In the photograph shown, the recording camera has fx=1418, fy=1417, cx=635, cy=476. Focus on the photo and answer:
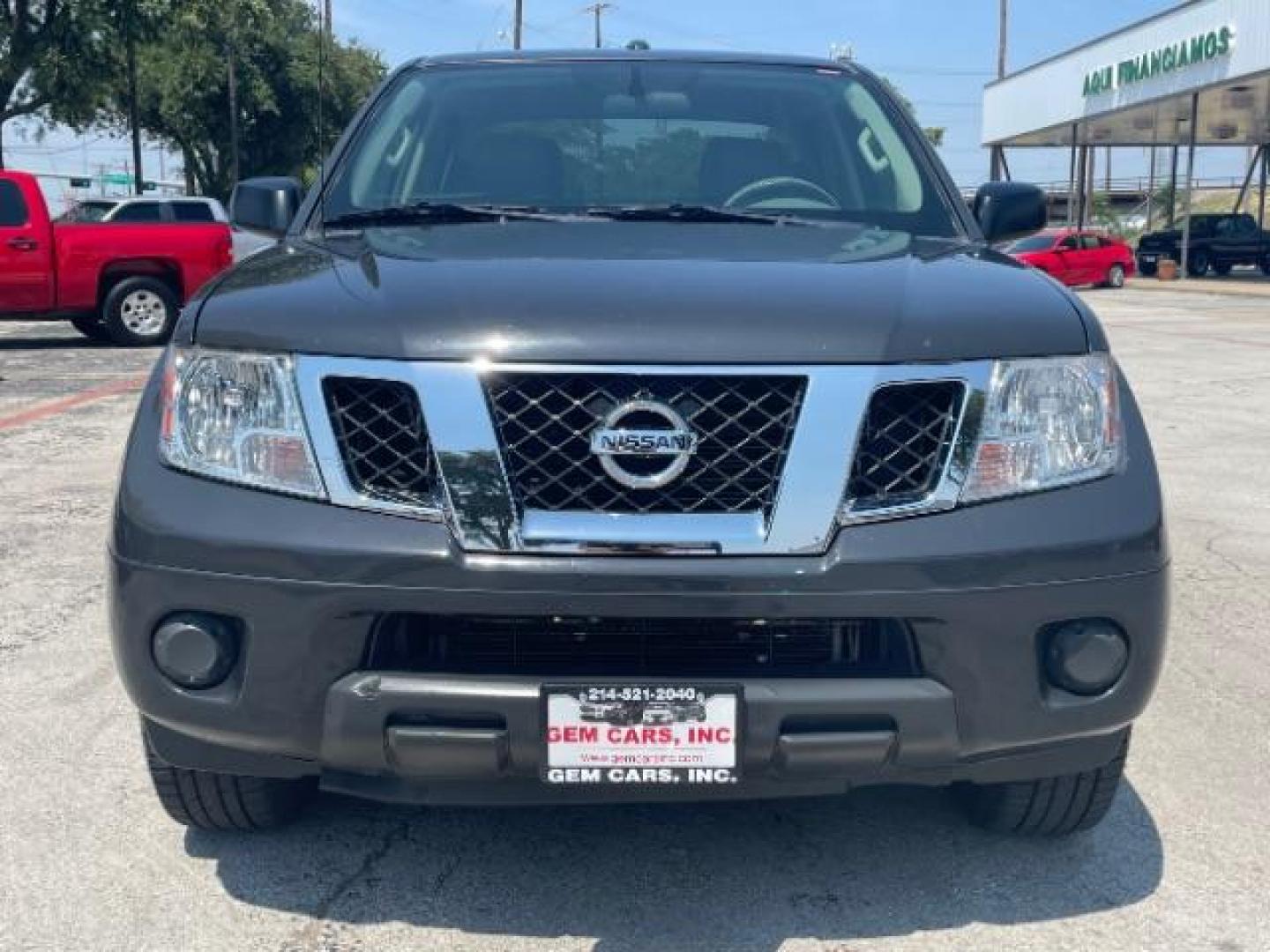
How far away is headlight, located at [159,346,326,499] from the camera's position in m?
2.42

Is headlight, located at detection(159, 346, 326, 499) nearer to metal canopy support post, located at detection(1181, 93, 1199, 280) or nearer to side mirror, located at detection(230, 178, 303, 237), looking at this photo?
side mirror, located at detection(230, 178, 303, 237)

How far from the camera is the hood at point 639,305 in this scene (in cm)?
236

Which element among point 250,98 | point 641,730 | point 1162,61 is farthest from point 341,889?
point 250,98

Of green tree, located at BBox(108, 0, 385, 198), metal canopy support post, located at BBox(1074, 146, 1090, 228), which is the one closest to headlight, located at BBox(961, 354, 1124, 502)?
green tree, located at BBox(108, 0, 385, 198)

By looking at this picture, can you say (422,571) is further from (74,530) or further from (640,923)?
(74,530)

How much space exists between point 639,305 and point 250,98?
41634 millimetres

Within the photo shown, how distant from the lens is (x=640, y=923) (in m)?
2.64

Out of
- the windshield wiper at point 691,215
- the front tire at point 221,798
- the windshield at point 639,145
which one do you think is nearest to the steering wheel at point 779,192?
the windshield at point 639,145

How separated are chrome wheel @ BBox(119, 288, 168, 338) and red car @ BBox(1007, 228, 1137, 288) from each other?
815 inches

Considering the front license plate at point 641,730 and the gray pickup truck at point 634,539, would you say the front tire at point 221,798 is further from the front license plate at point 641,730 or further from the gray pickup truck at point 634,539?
the front license plate at point 641,730

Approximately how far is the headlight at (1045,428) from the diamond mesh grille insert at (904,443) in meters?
0.06

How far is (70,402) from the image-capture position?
33.2 ft

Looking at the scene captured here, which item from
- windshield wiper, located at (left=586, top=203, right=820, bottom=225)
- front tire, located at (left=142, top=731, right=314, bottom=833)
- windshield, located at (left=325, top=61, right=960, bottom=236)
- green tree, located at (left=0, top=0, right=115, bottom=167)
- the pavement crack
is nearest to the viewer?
the pavement crack

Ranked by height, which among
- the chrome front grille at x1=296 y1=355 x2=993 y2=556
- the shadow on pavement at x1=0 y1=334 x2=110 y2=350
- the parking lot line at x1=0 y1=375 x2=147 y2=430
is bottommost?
the shadow on pavement at x1=0 y1=334 x2=110 y2=350
